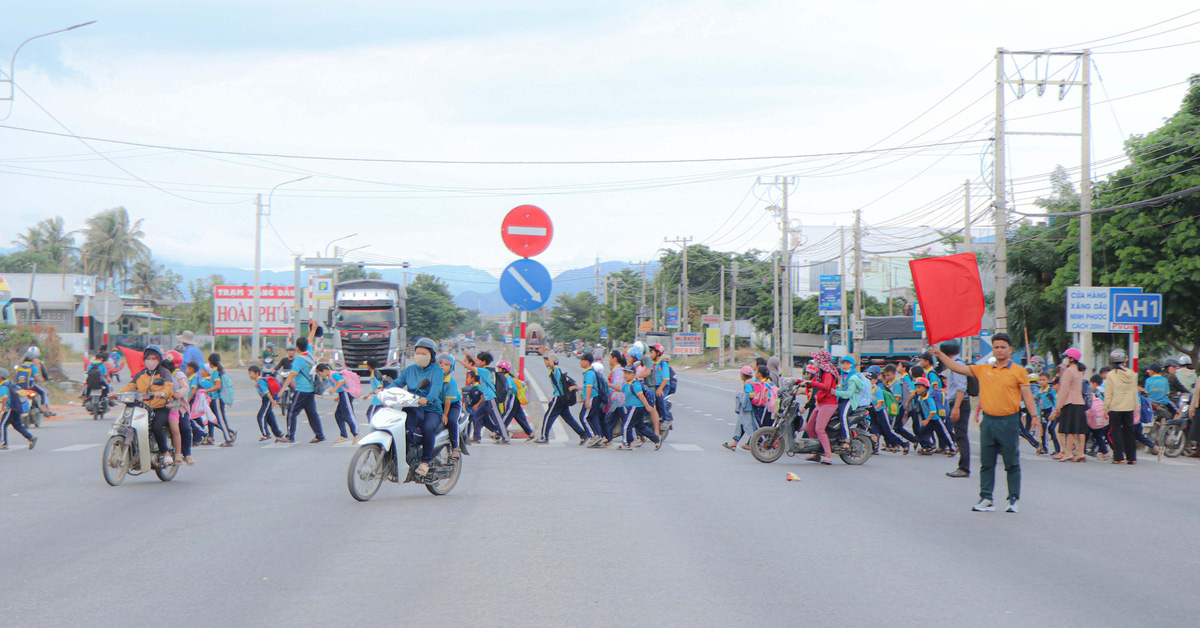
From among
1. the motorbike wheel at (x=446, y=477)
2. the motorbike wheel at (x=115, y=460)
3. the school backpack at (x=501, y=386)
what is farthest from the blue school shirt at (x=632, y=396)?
the motorbike wheel at (x=115, y=460)

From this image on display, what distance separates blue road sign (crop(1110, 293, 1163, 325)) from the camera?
19.5 m

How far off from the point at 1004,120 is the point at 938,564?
72.0ft

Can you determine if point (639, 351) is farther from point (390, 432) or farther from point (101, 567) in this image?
point (101, 567)

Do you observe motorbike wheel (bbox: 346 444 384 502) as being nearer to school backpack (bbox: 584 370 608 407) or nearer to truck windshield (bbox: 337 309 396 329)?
school backpack (bbox: 584 370 608 407)

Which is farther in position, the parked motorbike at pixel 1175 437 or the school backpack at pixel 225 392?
the school backpack at pixel 225 392

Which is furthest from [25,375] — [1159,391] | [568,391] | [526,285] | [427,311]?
[427,311]

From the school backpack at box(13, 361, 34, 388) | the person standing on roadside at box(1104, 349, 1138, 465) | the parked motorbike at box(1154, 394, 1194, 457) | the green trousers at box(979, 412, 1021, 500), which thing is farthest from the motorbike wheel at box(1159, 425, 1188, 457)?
the school backpack at box(13, 361, 34, 388)

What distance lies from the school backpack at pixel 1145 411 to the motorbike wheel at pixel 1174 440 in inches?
18.2

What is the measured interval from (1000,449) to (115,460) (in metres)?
9.01

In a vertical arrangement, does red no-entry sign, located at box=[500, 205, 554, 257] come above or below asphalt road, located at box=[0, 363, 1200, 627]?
above

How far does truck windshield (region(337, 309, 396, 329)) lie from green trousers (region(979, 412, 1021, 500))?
30.7 m

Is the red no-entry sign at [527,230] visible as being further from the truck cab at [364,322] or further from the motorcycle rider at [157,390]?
the truck cab at [364,322]

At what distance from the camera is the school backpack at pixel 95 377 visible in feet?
71.6

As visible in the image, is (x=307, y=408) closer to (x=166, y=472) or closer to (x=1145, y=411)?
(x=166, y=472)
